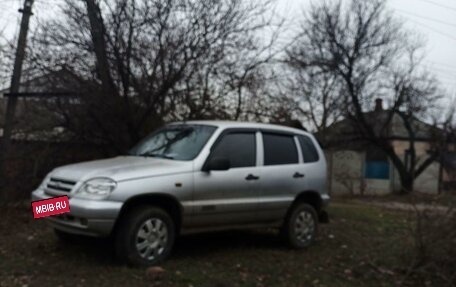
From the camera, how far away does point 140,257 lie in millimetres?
6762

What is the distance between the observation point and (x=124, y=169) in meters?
6.91

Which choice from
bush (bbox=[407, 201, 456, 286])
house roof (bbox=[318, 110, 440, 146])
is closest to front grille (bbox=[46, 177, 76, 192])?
bush (bbox=[407, 201, 456, 286])

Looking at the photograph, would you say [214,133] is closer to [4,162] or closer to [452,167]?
[452,167]

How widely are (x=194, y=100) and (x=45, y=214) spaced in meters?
4.59

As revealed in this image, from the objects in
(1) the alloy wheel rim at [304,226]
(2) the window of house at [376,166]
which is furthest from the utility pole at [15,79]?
(2) the window of house at [376,166]

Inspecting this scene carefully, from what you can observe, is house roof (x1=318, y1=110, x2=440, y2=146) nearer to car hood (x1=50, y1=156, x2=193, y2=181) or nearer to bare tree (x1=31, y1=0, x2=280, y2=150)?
bare tree (x1=31, y1=0, x2=280, y2=150)

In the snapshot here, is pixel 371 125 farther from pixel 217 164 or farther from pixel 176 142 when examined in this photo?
pixel 217 164

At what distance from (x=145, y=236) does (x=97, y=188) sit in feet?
2.55

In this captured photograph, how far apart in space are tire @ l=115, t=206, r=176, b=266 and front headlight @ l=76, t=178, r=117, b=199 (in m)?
0.40

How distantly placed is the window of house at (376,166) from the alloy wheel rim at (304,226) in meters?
24.2

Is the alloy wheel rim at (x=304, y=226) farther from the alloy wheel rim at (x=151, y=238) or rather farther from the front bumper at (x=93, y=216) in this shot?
the front bumper at (x=93, y=216)

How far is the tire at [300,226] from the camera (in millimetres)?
8586

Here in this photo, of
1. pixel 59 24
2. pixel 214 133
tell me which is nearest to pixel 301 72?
pixel 59 24

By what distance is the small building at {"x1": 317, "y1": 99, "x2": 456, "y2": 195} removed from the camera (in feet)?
93.2
